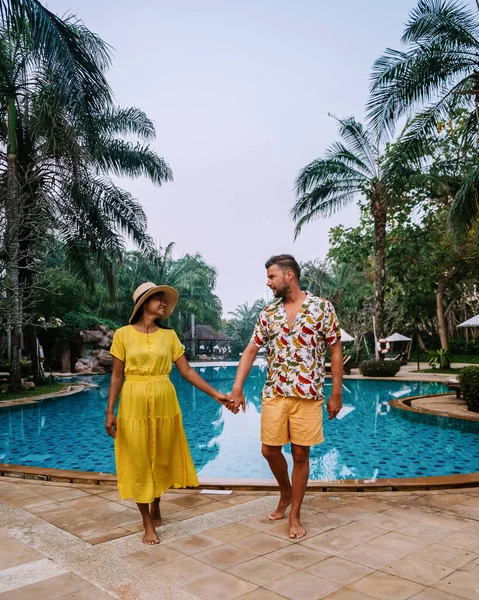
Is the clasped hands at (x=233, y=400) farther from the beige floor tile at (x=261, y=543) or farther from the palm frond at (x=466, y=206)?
the palm frond at (x=466, y=206)

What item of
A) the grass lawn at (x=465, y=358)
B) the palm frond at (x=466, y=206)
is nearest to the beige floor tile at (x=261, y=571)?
the palm frond at (x=466, y=206)

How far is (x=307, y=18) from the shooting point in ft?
48.2

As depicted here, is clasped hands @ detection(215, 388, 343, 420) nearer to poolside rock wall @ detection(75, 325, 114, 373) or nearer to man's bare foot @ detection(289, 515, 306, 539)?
man's bare foot @ detection(289, 515, 306, 539)

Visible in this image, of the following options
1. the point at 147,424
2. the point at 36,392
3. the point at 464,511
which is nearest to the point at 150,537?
the point at 147,424

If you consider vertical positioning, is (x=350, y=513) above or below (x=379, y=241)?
below

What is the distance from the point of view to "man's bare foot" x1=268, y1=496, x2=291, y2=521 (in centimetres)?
345

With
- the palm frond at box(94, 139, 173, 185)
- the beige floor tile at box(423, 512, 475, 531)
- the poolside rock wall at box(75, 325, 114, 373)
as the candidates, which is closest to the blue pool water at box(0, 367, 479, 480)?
the beige floor tile at box(423, 512, 475, 531)

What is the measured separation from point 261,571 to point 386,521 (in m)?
1.11

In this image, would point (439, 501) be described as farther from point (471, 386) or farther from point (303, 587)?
point (471, 386)

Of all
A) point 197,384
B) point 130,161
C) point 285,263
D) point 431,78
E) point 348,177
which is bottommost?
point 197,384

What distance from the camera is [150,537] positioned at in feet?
10.0

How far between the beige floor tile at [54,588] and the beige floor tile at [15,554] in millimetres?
300

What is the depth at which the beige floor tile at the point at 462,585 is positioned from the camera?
2.38 metres

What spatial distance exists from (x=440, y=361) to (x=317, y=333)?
60.7 feet
